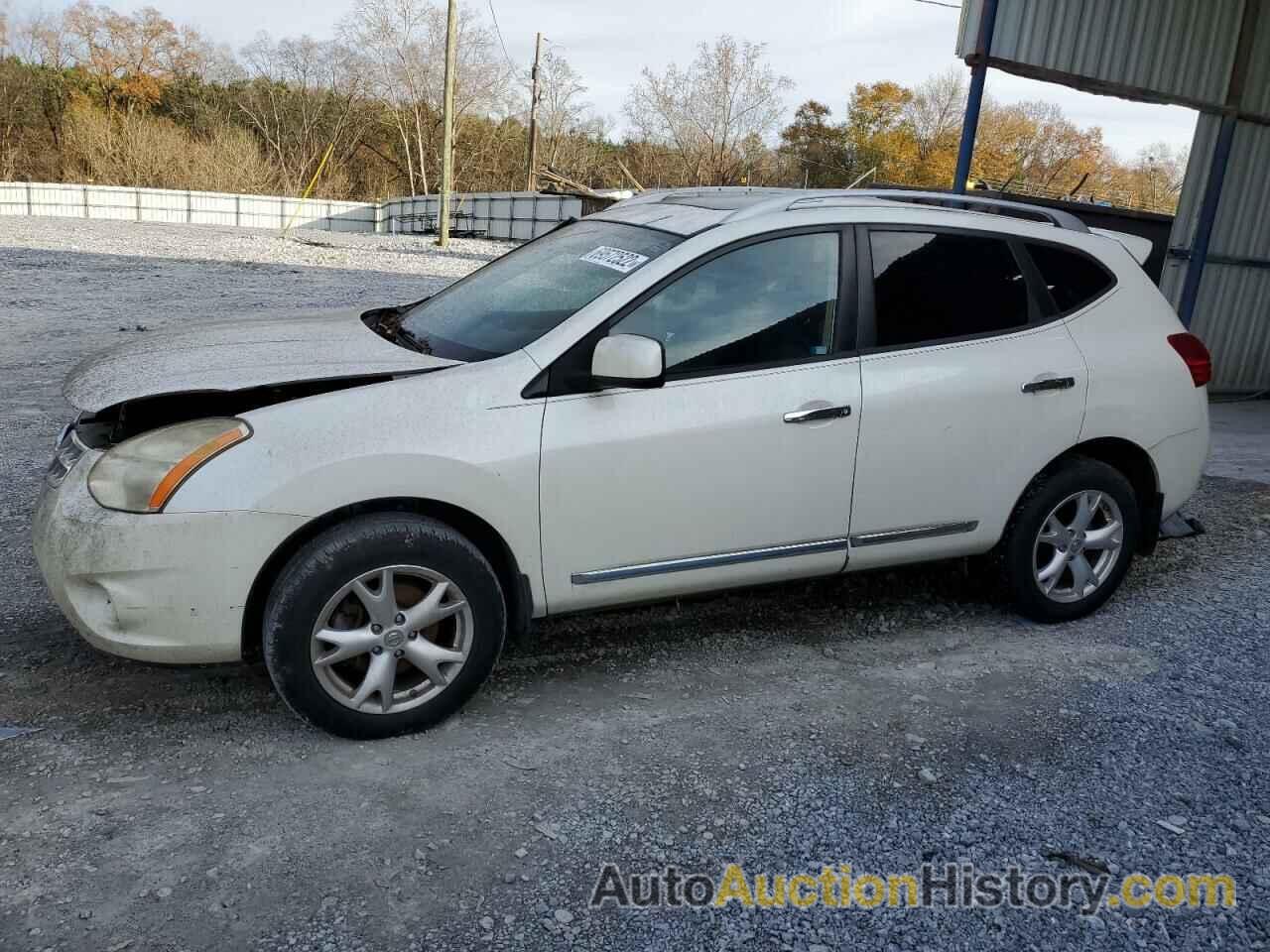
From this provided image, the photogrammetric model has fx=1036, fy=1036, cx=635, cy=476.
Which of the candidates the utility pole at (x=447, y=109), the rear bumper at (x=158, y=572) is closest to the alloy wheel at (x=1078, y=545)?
the rear bumper at (x=158, y=572)

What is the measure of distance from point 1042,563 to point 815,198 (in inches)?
74.5

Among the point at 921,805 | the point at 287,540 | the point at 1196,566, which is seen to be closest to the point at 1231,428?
the point at 1196,566

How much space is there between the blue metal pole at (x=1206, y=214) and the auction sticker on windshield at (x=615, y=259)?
27.6 feet

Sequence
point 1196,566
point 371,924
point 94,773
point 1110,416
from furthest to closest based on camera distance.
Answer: point 1196,566 → point 1110,416 → point 94,773 → point 371,924

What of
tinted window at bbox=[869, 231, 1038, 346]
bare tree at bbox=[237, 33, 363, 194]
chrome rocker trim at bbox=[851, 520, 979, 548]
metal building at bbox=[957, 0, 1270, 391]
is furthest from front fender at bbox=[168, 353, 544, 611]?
bare tree at bbox=[237, 33, 363, 194]

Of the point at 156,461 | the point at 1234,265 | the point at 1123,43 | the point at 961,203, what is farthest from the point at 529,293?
the point at 1234,265

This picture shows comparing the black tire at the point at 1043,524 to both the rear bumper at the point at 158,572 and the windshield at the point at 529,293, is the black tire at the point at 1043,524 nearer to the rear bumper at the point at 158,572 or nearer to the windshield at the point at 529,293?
the windshield at the point at 529,293

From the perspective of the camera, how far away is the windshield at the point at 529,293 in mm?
3723

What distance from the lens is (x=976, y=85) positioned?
361 inches

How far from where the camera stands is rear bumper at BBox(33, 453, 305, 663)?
305cm

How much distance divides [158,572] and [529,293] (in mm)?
1706

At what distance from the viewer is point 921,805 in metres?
3.21

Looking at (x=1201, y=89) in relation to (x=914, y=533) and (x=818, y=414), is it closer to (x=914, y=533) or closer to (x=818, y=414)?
(x=914, y=533)

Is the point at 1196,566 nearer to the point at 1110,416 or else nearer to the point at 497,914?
the point at 1110,416
